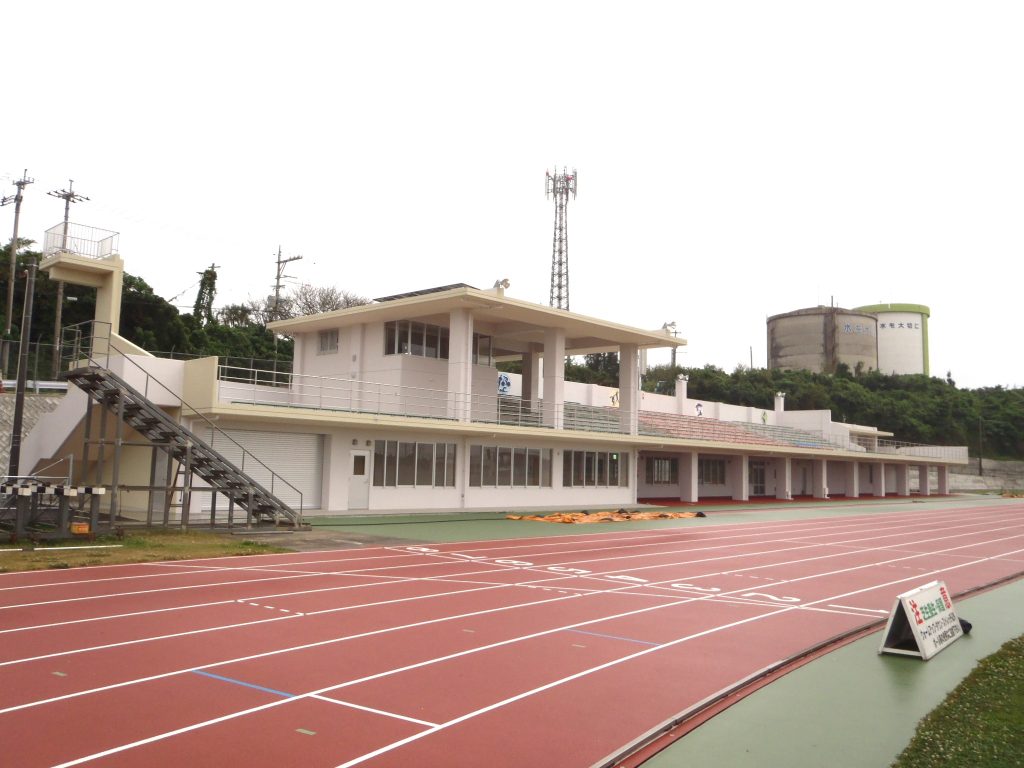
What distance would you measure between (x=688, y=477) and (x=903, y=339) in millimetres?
77456

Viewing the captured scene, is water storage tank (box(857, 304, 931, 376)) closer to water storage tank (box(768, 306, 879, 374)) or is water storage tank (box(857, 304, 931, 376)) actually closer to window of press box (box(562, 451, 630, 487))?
water storage tank (box(768, 306, 879, 374))

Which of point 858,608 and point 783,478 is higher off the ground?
point 783,478

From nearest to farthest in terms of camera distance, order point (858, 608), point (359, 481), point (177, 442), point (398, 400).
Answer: point (858, 608)
point (177, 442)
point (359, 481)
point (398, 400)

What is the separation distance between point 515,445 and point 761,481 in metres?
28.3

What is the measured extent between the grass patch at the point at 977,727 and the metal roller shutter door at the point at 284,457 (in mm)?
20898

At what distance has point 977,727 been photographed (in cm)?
602

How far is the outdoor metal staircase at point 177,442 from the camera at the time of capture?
19.3m

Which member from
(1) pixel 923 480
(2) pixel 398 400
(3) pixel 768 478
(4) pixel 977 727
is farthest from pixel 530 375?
(1) pixel 923 480

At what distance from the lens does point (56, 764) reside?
5004mm

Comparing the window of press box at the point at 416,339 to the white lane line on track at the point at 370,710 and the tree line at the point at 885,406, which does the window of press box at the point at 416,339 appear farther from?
the tree line at the point at 885,406

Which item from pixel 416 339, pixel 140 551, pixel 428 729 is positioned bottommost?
pixel 428 729

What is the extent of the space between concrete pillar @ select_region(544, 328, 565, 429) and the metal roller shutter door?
10.9m

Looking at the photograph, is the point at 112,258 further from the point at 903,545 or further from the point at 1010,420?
the point at 1010,420

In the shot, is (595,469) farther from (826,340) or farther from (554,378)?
(826,340)
